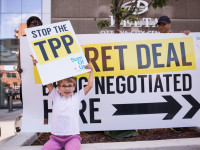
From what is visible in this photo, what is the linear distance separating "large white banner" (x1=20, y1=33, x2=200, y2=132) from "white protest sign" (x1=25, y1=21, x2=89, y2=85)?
0.54 meters

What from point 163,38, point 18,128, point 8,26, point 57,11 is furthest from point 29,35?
point 8,26

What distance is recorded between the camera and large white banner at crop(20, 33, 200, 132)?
123 inches

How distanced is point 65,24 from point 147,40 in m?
1.22

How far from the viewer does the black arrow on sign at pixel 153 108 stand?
3.16 m

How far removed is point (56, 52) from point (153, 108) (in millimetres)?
1569

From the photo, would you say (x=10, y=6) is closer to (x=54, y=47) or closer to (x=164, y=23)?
(x=164, y=23)

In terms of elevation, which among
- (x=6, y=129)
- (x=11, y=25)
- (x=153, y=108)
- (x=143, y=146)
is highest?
(x=11, y=25)

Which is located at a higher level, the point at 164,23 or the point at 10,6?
the point at 10,6

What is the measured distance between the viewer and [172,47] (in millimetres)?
3242

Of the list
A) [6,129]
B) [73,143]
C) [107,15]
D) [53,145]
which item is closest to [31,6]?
[107,15]

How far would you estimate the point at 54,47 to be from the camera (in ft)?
8.61

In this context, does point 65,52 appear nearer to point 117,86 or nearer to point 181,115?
point 117,86

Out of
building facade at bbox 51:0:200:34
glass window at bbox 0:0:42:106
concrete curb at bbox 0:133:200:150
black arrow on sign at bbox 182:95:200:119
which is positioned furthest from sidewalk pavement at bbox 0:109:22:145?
building facade at bbox 51:0:200:34

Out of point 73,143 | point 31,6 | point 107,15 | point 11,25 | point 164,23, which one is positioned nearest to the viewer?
point 73,143
